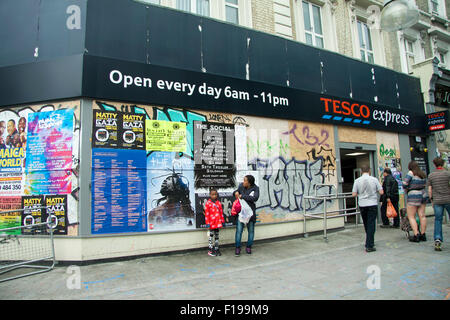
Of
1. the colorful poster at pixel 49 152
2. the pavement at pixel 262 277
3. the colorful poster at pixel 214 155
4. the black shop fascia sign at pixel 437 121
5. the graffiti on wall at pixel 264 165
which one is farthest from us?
the black shop fascia sign at pixel 437 121

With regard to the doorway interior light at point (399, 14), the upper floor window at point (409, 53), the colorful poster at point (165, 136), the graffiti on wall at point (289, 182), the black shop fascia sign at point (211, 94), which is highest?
the upper floor window at point (409, 53)

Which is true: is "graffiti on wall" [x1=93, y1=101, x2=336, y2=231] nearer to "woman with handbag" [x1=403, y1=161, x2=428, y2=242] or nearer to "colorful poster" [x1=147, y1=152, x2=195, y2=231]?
"colorful poster" [x1=147, y1=152, x2=195, y2=231]

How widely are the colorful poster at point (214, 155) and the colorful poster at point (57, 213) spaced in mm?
2631

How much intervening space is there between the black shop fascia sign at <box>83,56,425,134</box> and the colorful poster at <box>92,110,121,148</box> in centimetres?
35

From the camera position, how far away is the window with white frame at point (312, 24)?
32.7 feet

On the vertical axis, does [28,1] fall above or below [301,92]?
above

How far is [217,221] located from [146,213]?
1450mm

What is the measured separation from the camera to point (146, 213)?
588cm

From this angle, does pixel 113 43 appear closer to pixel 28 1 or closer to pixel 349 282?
pixel 28 1

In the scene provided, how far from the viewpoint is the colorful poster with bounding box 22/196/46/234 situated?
18.4 feet

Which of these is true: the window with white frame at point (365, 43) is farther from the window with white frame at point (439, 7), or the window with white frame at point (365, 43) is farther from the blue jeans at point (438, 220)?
the blue jeans at point (438, 220)

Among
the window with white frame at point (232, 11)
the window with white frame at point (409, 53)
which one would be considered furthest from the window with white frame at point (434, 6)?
the window with white frame at point (232, 11)

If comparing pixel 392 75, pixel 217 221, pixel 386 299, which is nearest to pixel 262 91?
pixel 217 221

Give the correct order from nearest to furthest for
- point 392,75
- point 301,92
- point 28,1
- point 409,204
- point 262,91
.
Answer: point 28,1
point 409,204
point 262,91
point 301,92
point 392,75
